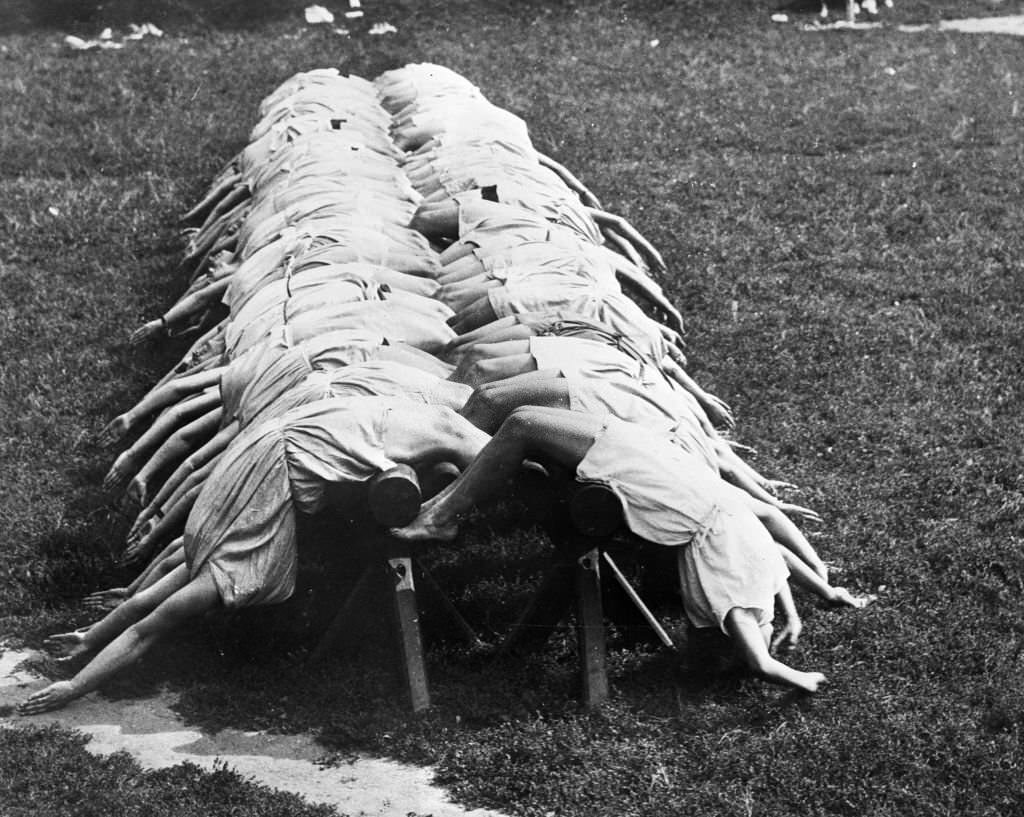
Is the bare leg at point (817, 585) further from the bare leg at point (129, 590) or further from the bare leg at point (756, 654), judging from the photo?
the bare leg at point (129, 590)

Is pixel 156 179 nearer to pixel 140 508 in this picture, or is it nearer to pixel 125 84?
pixel 125 84

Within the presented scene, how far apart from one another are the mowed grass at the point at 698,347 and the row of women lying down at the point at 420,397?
14.2 inches

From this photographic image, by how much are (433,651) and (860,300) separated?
5900 mm

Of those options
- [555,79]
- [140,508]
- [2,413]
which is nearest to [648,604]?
[140,508]

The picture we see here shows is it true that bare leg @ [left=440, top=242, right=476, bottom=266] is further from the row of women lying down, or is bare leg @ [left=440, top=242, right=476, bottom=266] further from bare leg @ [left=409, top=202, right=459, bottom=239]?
bare leg @ [left=409, top=202, right=459, bottom=239]

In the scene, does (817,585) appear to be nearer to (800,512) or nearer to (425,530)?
(800,512)

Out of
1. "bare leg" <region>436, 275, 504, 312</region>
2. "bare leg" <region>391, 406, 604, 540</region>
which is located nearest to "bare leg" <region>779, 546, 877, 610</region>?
"bare leg" <region>391, 406, 604, 540</region>

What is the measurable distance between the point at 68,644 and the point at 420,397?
206cm

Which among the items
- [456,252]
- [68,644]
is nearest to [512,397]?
[68,644]

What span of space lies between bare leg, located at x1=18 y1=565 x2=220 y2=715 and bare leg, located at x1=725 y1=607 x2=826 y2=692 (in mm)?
2289

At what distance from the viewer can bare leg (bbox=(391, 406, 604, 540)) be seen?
6922mm

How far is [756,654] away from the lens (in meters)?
6.74

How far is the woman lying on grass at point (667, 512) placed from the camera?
684cm

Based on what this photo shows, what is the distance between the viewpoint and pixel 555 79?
18.3 m
